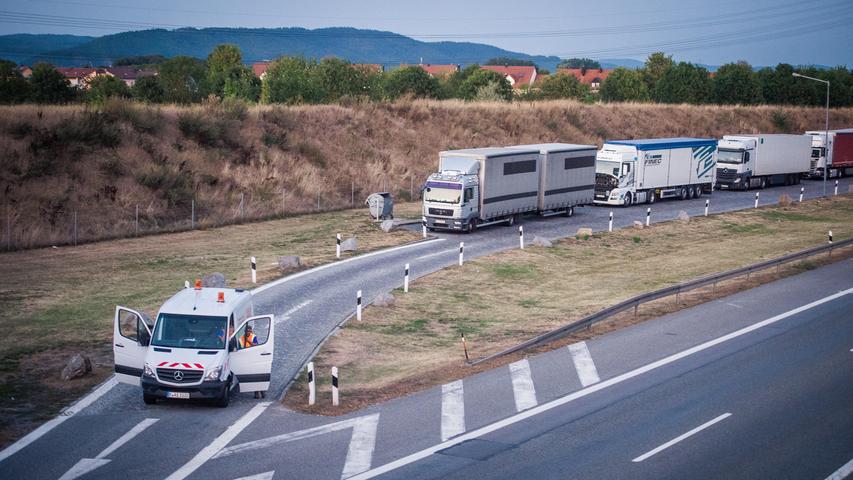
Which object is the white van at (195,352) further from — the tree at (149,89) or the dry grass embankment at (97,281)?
the tree at (149,89)

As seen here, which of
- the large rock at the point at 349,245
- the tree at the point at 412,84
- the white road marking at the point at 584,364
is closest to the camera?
the white road marking at the point at 584,364

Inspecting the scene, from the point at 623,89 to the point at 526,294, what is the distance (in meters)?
123

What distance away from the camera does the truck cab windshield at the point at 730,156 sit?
65.6 metres

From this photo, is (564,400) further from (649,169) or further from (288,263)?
(649,169)

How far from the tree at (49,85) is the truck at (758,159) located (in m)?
54.1

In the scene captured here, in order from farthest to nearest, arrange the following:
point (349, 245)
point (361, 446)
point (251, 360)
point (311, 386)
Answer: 1. point (349, 245)
2. point (311, 386)
3. point (251, 360)
4. point (361, 446)

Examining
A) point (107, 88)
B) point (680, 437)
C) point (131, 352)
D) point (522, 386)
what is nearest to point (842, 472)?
point (680, 437)

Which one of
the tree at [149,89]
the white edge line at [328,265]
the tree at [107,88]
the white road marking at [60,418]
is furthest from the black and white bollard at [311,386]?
the tree at [149,89]

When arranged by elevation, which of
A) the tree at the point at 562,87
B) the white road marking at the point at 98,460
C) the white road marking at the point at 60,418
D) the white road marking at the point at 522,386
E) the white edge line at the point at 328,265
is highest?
the tree at the point at 562,87

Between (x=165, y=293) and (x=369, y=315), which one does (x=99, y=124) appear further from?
(x=369, y=315)

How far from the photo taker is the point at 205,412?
1802 cm

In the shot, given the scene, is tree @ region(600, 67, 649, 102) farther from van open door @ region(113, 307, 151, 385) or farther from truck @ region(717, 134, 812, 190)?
van open door @ region(113, 307, 151, 385)

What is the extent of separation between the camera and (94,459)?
15.3m

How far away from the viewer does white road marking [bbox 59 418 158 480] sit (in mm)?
14634
